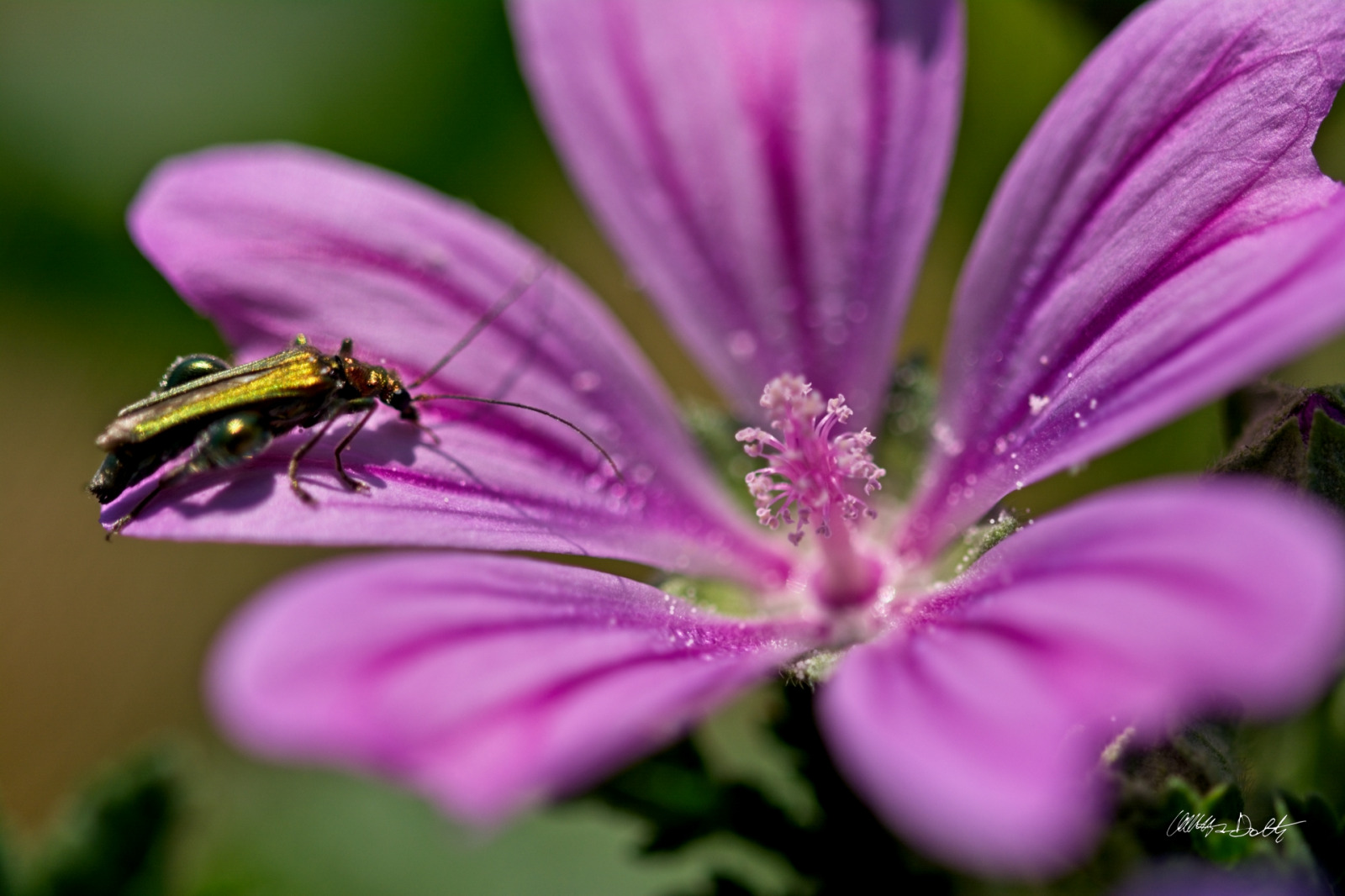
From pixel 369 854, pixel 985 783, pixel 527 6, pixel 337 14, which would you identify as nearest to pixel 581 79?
pixel 527 6

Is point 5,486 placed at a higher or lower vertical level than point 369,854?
higher

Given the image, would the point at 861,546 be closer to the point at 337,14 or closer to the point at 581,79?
the point at 581,79

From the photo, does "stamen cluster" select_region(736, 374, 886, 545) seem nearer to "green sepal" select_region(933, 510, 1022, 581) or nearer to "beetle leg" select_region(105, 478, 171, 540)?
"green sepal" select_region(933, 510, 1022, 581)

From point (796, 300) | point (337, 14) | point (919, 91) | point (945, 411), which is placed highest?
point (337, 14)

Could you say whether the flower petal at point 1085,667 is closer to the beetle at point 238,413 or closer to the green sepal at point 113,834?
the beetle at point 238,413
